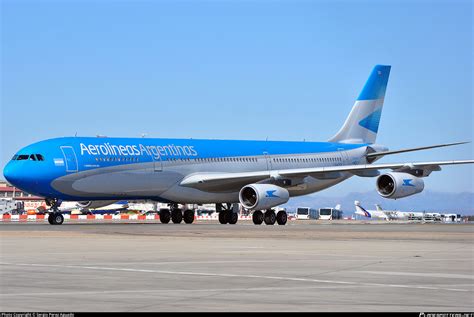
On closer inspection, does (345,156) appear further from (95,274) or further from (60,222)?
(95,274)

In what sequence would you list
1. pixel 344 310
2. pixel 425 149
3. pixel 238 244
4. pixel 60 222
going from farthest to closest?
1. pixel 425 149
2. pixel 60 222
3. pixel 238 244
4. pixel 344 310

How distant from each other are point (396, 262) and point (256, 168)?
1383 inches

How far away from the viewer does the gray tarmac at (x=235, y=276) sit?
41.1ft

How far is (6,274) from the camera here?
1678 centimetres

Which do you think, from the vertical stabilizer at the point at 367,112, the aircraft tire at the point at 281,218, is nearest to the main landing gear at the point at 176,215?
the aircraft tire at the point at 281,218

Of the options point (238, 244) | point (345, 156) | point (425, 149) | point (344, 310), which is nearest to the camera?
point (344, 310)

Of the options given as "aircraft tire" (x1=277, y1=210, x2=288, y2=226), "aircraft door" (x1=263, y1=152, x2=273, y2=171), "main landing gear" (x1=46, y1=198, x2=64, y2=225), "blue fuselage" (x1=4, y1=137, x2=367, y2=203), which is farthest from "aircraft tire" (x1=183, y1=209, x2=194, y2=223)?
"main landing gear" (x1=46, y1=198, x2=64, y2=225)

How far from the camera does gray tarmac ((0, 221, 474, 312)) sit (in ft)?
41.1

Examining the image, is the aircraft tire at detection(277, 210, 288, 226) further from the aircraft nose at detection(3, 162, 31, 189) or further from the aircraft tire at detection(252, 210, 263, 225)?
the aircraft nose at detection(3, 162, 31, 189)

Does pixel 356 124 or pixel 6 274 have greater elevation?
pixel 356 124

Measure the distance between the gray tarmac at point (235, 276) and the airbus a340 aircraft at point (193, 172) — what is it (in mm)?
17950

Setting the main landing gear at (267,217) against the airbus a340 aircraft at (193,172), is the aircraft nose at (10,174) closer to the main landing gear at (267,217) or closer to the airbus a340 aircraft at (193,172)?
the airbus a340 aircraft at (193,172)

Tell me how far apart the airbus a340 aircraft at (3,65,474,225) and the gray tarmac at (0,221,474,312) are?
1795 cm

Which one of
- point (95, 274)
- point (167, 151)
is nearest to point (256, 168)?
point (167, 151)
